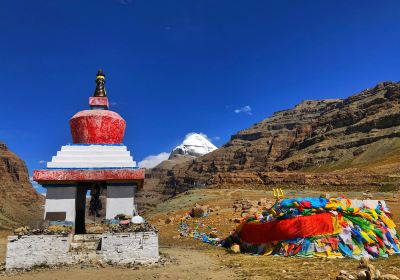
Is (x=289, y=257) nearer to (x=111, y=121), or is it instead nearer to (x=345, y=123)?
(x=111, y=121)

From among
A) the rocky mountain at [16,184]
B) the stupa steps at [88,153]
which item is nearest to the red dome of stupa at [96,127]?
the stupa steps at [88,153]

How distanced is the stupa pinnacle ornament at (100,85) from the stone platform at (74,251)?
6789 mm

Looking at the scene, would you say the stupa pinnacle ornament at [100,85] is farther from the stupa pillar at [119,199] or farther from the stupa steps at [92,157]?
the stupa pillar at [119,199]

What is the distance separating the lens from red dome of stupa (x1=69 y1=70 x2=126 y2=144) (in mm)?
16719

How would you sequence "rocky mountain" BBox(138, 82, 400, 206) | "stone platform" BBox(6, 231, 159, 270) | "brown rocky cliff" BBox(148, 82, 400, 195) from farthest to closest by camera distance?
1. "brown rocky cliff" BBox(148, 82, 400, 195)
2. "rocky mountain" BBox(138, 82, 400, 206)
3. "stone platform" BBox(6, 231, 159, 270)

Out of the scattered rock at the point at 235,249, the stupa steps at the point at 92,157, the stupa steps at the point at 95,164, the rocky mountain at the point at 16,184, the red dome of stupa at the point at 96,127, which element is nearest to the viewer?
the stupa steps at the point at 95,164

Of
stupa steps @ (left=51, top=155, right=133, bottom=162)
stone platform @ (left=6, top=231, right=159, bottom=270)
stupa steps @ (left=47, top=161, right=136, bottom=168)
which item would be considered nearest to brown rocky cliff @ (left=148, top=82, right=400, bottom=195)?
stupa steps @ (left=47, top=161, right=136, bottom=168)

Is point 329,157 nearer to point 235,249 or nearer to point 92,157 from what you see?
point 235,249

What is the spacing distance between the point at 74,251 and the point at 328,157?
103m

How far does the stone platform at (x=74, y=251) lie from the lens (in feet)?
42.9

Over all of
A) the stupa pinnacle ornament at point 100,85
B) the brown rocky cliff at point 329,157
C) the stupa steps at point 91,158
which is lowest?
the stupa steps at point 91,158

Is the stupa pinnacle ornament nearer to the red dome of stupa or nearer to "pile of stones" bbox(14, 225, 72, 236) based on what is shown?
the red dome of stupa

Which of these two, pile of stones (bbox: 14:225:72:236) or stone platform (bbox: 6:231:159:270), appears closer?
stone platform (bbox: 6:231:159:270)

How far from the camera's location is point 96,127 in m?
16.8
